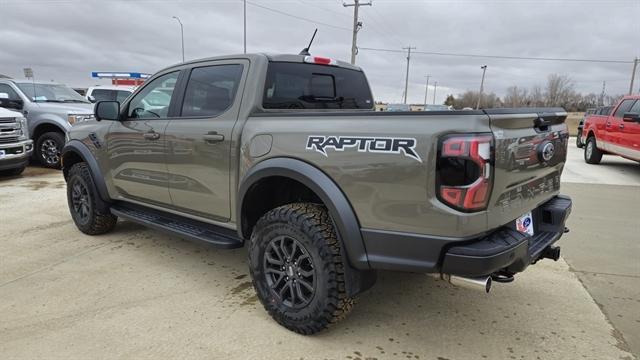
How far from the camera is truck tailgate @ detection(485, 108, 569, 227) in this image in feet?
7.77

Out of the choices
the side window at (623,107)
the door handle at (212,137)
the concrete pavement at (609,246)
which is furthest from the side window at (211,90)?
the side window at (623,107)

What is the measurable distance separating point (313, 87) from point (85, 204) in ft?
9.63

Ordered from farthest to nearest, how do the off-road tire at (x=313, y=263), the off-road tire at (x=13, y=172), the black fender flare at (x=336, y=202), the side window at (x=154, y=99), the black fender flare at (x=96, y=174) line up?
1. the off-road tire at (x=13, y=172)
2. the black fender flare at (x=96, y=174)
3. the side window at (x=154, y=99)
4. the off-road tire at (x=313, y=263)
5. the black fender flare at (x=336, y=202)

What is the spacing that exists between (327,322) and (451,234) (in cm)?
99

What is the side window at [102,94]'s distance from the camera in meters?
14.2

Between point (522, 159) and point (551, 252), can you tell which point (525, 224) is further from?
point (522, 159)

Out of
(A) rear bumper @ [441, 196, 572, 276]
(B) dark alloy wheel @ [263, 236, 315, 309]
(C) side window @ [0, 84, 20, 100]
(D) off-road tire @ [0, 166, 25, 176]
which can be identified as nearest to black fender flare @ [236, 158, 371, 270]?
(B) dark alloy wheel @ [263, 236, 315, 309]

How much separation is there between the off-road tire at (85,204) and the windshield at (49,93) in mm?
6071

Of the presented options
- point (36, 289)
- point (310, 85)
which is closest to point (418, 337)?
point (310, 85)

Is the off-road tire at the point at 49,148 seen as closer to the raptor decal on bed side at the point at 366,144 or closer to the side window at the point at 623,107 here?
the raptor decal on bed side at the point at 366,144

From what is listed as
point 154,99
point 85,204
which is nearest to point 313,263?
point 154,99

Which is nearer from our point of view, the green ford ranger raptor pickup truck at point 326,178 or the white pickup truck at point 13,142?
the green ford ranger raptor pickup truck at point 326,178

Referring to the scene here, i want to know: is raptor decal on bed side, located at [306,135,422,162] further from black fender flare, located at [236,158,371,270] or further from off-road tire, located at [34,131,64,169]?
off-road tire, located at [34,131,64,169]

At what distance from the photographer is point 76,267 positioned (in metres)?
4.03
